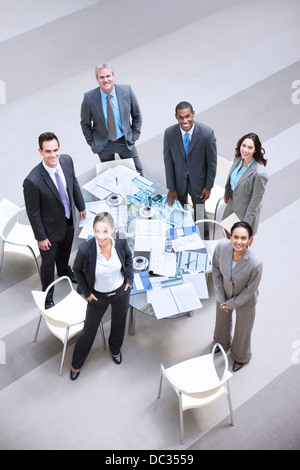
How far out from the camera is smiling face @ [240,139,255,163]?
549 cm

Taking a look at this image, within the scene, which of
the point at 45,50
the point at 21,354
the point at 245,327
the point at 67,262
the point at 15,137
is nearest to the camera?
the point at 245,327

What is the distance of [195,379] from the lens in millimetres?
4977

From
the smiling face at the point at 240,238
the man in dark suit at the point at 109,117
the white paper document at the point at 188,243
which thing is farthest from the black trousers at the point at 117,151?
the smiling face at the point at 240,238

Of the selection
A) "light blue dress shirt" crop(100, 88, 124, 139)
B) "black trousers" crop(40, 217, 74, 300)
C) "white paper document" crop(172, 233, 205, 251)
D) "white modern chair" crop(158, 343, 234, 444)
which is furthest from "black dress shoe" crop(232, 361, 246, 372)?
"light blue dress shirt" crop(100, 88, 124, 139)

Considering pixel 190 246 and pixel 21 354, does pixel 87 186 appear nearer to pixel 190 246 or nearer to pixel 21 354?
pixel 190 246

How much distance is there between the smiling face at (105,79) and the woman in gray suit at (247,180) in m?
1.61

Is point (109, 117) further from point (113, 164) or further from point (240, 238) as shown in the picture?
point (240, 238)

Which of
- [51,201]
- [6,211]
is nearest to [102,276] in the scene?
[51,201]

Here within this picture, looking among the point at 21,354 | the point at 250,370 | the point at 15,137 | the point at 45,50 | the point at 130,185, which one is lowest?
the point at 250,370

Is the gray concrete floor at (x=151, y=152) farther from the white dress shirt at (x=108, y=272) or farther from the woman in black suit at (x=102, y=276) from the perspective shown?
the white dress shirt at (x=108, y=272)

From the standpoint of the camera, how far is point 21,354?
5633 millimetres

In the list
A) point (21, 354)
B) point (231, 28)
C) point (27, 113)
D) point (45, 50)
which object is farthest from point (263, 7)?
point (21, 354)

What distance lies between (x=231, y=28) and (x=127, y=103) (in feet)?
13.1

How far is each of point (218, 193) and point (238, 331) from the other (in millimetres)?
1976
